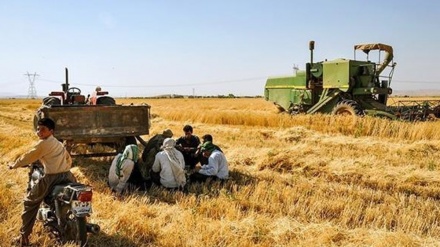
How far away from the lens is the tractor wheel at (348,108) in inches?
562

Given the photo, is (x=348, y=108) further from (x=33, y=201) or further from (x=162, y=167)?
(x=33, y=201)

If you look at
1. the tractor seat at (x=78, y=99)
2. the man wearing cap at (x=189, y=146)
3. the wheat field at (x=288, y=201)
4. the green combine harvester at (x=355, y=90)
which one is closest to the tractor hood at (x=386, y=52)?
the green combine harvester at (x=355, y=90)

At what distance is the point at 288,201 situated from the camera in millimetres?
6297

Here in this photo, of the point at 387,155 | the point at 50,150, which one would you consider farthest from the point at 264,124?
the point at 50,150

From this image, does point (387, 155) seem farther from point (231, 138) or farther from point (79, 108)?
point (79, 108)

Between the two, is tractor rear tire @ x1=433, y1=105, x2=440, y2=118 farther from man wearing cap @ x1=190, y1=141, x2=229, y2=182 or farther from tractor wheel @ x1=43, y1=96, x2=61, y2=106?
tractor wheel @ x1=43, y1=96, x2=61, y2=106

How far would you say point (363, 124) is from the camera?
13.0m

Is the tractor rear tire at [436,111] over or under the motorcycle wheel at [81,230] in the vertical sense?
over

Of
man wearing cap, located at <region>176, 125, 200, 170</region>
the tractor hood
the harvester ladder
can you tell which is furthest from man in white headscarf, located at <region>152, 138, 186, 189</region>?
the tractor hood

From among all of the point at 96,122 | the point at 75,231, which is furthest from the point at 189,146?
the point at 75,231

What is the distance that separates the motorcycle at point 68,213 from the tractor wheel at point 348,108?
11.4 meters

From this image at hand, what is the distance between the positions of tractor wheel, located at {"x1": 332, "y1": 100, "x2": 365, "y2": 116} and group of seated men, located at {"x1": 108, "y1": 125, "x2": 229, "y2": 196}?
773cm

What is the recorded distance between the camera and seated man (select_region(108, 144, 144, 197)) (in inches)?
274

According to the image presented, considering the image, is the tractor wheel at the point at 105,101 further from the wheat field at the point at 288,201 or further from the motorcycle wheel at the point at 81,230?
the motorcycle wheel at the point at 81,230
